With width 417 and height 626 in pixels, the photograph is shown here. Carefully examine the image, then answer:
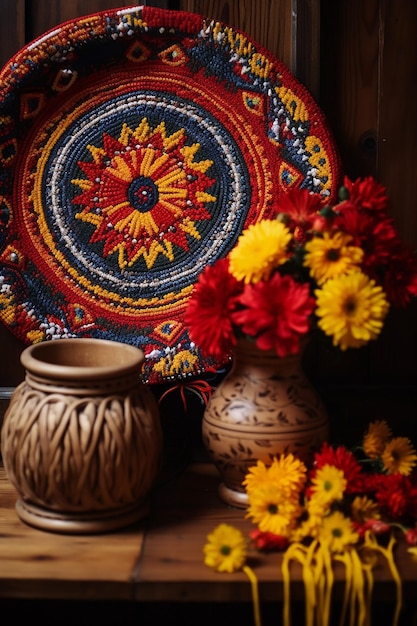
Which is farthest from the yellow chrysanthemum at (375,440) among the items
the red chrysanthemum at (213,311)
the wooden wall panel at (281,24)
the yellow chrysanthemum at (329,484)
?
the wooden wall panel at (281,24)

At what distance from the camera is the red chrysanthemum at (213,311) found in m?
0.89

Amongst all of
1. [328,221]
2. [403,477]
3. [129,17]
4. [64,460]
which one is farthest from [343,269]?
[129,17]

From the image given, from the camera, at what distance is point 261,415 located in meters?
0.93

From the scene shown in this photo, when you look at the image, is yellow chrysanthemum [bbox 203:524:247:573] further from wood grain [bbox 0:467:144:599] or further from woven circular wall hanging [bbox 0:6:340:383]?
woven circular wall hanging [bbox 0:6:340:383]

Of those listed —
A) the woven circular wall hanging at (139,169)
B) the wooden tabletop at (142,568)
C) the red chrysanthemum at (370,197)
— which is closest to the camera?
the wooden tabletop at (142,568)

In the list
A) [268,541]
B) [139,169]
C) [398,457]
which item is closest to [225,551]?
[268,541]

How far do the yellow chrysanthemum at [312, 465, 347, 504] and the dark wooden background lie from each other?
40 centimetres

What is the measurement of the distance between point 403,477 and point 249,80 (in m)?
0.57

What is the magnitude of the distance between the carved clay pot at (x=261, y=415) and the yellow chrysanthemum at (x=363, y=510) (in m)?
0.08

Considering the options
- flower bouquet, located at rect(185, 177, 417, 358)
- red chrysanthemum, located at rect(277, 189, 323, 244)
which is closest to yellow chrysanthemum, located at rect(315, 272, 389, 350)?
flower bouquet, located at rect(185, 177, 417, 358)

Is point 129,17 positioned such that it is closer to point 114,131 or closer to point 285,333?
point 114,131

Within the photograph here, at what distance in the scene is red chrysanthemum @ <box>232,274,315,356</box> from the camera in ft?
2.78

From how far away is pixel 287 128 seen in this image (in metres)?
1.08

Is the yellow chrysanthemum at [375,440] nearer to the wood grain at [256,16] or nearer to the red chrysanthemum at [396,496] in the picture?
the red chrysanthemum at [396,496]
